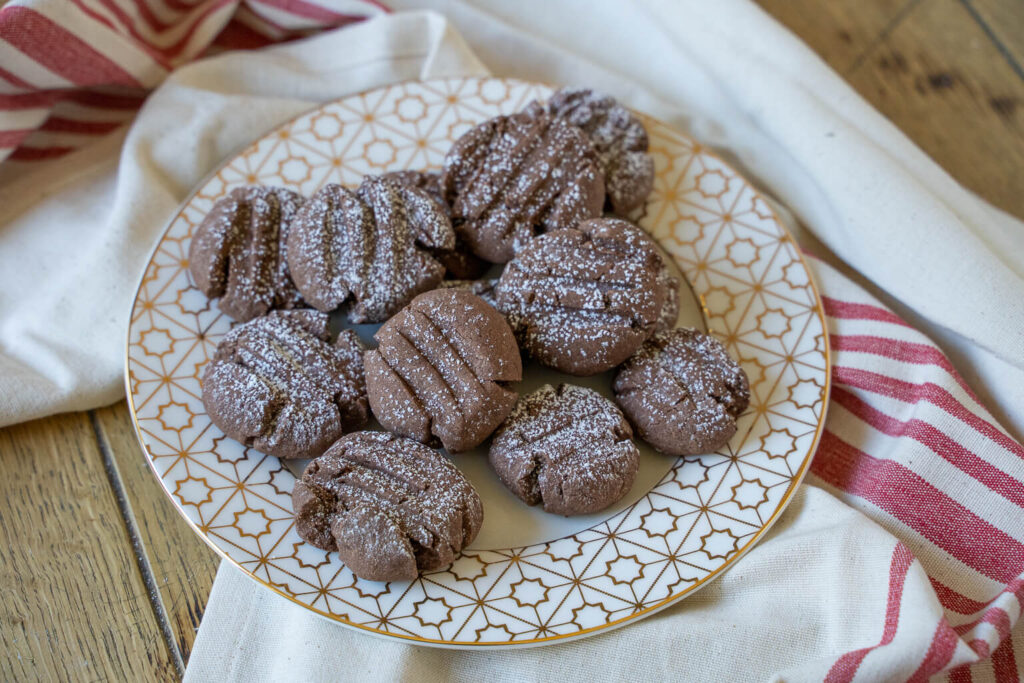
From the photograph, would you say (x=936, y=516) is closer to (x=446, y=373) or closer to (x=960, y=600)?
(x=960, y=600)

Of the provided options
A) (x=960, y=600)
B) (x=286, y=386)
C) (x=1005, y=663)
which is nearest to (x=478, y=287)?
(x=286, y=386)

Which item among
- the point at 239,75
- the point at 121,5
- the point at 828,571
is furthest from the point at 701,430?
the point at 121,5

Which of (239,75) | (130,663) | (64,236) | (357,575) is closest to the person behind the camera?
(357,575)

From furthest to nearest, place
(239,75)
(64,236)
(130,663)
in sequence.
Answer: (239,75), (64,236), (130,663)

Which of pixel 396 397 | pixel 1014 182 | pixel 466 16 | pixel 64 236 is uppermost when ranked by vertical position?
pixel 1014 182

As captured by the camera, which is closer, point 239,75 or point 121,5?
point 121,5

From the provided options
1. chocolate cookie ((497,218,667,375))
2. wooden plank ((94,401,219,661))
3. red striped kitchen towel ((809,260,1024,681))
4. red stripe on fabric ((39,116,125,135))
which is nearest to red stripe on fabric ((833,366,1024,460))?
red striped kitchen towel ((809,260,1024,681))

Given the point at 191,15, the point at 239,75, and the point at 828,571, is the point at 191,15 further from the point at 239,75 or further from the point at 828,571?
the point at 828,571
